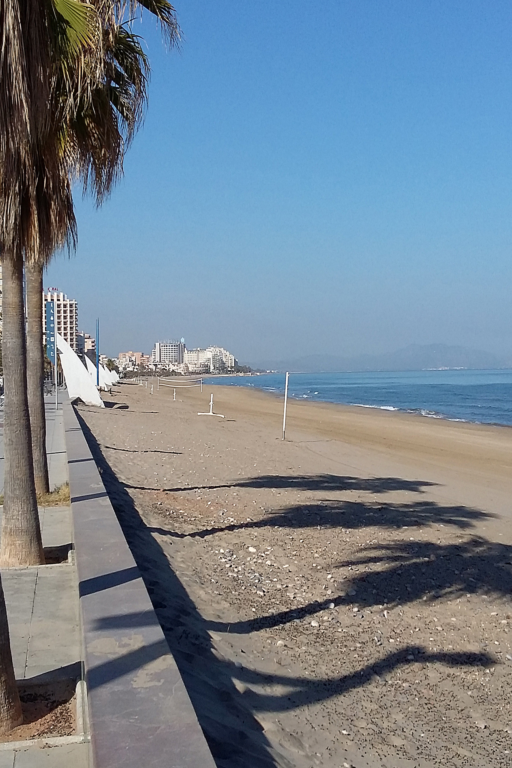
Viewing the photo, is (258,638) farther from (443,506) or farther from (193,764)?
(443,506)

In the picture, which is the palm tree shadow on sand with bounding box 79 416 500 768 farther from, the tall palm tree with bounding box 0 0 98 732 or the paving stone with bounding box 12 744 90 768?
the tall palm tree with bounding box 0 0 98 732

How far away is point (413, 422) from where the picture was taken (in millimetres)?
32562

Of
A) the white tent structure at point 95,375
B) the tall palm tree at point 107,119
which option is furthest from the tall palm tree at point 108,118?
the white tent structure at point 95,375

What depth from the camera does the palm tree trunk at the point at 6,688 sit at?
10.2ft

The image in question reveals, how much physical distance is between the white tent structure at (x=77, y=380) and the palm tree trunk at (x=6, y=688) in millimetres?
27456

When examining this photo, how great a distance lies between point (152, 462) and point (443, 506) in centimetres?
541

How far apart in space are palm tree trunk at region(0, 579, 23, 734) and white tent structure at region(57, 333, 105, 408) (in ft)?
90.1

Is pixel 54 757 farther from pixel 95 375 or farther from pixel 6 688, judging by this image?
pixel 95 375

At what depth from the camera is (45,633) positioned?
14.4ft

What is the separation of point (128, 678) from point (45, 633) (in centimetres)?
175

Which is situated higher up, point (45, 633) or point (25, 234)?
point (25, 234)

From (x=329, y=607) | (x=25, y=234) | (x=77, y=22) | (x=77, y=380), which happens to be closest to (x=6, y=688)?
(x=329, y=607)

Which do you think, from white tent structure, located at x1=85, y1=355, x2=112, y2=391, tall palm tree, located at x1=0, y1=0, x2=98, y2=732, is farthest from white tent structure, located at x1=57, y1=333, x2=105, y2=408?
tall palm tree, located at x1=0, y1=0, x2=98, y2=732

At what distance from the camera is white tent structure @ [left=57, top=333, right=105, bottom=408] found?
29.9 m
